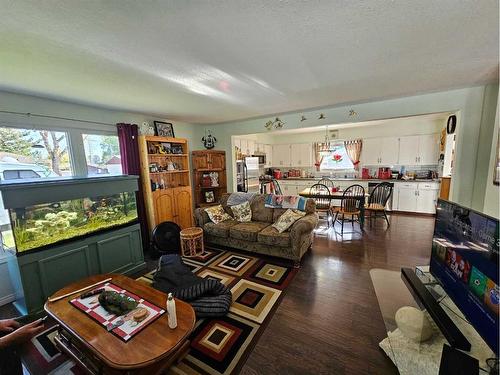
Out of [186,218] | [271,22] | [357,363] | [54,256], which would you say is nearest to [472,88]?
[271,22]

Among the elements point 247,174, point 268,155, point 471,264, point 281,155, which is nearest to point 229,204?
point 247,174

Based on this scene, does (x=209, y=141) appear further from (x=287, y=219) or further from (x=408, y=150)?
(x=408, y=150)

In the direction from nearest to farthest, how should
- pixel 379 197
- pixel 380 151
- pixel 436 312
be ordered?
pixel 436 312, pixel 379 197, pixel 380 151

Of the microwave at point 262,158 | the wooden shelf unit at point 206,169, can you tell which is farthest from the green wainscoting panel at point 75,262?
the microwave at point 262,158

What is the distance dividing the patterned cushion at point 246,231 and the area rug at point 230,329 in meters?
0.44

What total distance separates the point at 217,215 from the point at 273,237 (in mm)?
1206

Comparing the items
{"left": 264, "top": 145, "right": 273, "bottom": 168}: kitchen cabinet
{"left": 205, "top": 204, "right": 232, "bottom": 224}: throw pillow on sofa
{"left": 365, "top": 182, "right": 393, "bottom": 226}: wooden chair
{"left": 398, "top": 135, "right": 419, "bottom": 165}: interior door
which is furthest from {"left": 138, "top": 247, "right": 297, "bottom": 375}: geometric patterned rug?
{"left": 398, "top": 135, "right": 419, "bottom": 165}: interior door

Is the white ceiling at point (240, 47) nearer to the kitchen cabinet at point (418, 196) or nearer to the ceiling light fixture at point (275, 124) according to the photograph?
the ceiling light fixture at point (275, 124)

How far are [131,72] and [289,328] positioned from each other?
283 centimetres

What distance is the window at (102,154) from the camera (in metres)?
3.29

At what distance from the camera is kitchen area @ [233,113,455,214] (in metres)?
5.27

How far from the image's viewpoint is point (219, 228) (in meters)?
3.58

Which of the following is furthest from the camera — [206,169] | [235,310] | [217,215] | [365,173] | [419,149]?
[365,173]

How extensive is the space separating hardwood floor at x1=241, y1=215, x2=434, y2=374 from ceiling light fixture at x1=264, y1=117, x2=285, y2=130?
7.89 feet
